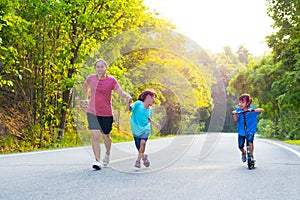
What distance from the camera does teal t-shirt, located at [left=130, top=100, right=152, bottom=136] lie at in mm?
7160

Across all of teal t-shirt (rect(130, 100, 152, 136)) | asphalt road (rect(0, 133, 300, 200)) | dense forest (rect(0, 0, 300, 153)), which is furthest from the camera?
dense forest (rect(0, 0, 300, 153))

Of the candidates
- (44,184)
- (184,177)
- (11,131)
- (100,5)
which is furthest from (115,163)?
(100,5)

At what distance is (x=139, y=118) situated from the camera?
7.18m

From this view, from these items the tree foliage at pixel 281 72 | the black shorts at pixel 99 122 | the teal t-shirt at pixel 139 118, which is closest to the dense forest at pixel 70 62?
the tree foliage at pixel 281 72

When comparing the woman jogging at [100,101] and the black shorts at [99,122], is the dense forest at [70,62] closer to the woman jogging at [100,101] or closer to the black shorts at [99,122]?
the woman jogging at [100,101]

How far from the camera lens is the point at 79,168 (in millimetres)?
7234

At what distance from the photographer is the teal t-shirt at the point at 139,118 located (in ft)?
23.5

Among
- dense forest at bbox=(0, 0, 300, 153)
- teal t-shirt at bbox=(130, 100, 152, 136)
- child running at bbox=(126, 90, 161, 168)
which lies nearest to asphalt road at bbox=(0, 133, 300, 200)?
child running at bbox=(126, 90, 161, 168)

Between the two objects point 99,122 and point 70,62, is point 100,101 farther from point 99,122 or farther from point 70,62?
point 70,62

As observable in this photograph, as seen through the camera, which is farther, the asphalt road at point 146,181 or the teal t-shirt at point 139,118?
the teal t-shirt at point 139,118

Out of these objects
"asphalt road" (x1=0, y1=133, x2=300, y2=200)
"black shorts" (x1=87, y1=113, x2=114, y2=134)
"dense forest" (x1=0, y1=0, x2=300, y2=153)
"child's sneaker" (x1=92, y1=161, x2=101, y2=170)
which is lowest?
"asphalt road" (x1=0, y1=133, x2=300, y2=200)

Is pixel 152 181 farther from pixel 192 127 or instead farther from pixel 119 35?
pixel 192 127

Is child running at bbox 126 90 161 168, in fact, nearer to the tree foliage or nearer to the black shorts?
the black shorts

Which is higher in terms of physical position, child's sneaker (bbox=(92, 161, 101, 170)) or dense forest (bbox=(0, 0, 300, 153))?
dense forest (bbox=(0, 0, 300, 153))
